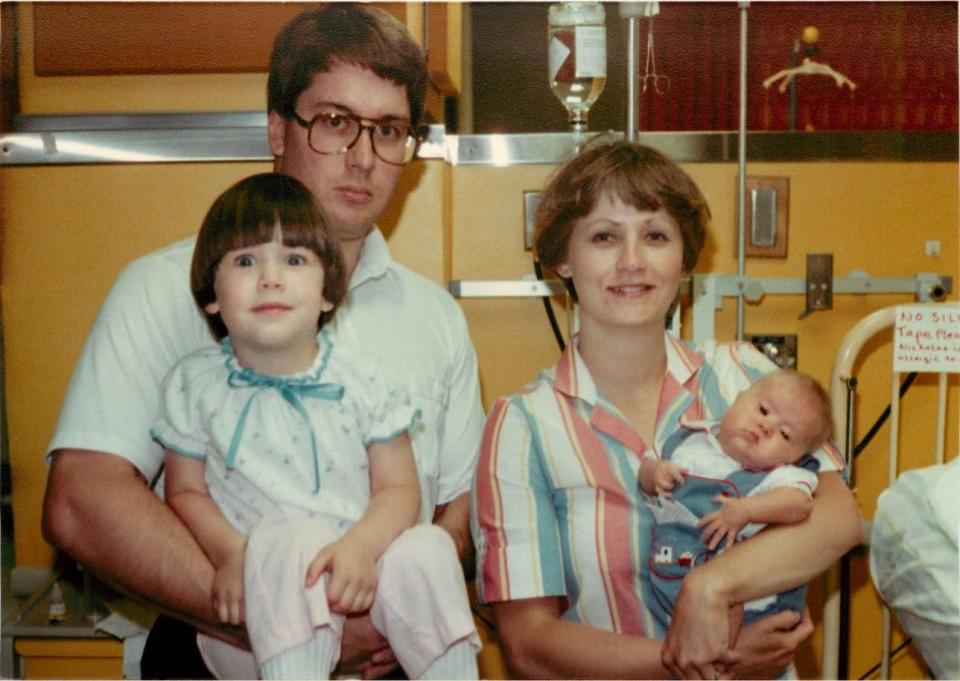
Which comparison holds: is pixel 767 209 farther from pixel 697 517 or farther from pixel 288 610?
pixel 288 610

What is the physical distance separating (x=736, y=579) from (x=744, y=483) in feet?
0.37

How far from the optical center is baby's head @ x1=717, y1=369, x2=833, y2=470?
108 centimetres

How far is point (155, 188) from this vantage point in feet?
4.37

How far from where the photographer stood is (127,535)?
104 centimetres

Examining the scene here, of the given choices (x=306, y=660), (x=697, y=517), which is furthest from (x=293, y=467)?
(x=697, y=517)

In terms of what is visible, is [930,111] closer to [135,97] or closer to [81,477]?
[135,97]

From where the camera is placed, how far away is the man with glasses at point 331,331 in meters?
1.04

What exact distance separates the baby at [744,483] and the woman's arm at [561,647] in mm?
65

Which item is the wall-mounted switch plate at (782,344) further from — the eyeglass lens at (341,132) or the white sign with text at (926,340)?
the eyeglass lens at (341,132)

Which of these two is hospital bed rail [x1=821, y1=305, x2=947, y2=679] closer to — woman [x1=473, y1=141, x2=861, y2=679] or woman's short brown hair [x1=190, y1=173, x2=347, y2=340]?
woman [x1=473, y1=141, x2=861, y2=679]

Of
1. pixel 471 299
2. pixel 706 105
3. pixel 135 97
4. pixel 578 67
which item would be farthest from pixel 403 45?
pixel 706 105

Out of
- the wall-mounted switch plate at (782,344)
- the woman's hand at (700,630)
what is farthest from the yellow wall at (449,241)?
the woman's hand at (700,630)

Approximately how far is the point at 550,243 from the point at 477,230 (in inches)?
17.9

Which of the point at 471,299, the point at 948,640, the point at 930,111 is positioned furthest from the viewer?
the point at 930,111
